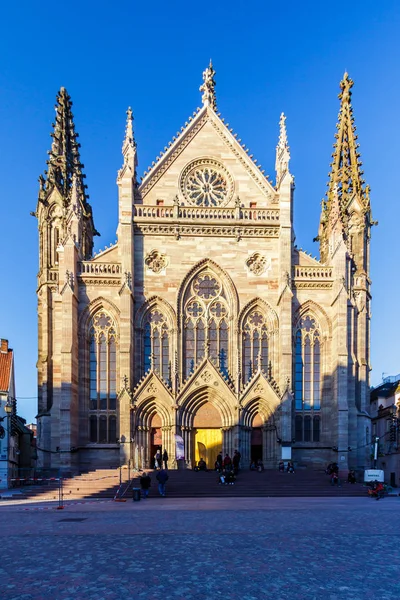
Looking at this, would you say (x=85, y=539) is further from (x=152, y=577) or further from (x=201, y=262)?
(x=201, y=262)

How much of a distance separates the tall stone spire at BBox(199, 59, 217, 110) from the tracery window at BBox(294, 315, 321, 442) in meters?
17.3

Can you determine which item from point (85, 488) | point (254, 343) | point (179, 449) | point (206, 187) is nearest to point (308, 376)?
point (254, 343)

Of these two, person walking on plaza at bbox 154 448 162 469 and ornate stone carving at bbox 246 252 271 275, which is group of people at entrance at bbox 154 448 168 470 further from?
ornate stone carving at bbox 246 252 271 275

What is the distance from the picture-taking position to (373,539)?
15312 mm

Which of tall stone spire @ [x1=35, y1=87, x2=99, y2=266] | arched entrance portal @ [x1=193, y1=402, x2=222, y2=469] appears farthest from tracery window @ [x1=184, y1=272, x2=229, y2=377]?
tall stone spire @ [x1=35, y1=87, x2=99, y2=266]

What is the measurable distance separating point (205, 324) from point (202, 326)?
0.91 ft

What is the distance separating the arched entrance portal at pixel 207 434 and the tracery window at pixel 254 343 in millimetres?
3517

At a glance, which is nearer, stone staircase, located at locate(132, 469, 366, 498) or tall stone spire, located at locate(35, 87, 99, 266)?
stone staircase, located at locate(132, 469, 366, 498)

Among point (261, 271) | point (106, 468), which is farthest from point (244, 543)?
point (261, 271)

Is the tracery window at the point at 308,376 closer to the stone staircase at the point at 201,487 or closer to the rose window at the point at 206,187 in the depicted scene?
the stone staircase at the point at 201,487

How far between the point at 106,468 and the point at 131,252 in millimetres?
14191

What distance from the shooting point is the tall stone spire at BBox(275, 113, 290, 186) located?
1730 inches

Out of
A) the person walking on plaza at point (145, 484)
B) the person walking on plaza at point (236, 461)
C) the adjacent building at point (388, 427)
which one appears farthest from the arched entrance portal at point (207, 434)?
the adjacent building at point (388, 427)

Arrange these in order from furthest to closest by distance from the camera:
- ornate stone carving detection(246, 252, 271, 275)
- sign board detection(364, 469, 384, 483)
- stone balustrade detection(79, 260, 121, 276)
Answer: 1. ornate stone carving detection(246, 252, 271, 275)
2. stone balustrade detection(79, 260, 121, 276)
3. sign board detection(364, 469, 384, 483)
